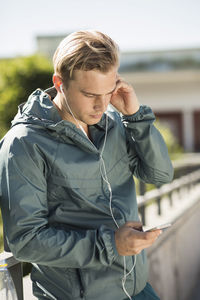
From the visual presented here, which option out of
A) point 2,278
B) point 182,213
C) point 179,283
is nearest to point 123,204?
point 2,278

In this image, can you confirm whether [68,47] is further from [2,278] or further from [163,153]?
[2,278]

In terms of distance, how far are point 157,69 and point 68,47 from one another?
806 inches

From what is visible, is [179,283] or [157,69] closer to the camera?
[179,283]

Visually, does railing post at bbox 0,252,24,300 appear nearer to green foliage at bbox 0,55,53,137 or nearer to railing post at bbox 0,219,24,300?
railing post at bbox 0,219,24,300

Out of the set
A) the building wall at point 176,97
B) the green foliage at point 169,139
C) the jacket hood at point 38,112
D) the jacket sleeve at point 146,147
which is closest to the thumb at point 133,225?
the jacket sleeve at point 146,147

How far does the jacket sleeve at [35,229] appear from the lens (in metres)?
1.67

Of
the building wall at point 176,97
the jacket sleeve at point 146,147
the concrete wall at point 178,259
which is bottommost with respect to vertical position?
the building wall at point 176,97

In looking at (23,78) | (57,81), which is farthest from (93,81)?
(23,78)

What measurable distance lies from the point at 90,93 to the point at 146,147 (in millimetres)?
386

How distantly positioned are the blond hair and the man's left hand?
0.68 ft

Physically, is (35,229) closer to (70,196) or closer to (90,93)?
(70,196)

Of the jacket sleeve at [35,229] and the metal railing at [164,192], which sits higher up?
the jacket sleeve at [35,229]

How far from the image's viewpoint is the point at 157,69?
21734 millimetres

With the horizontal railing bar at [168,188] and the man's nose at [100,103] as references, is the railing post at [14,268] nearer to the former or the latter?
the man's nose at [100,103]
